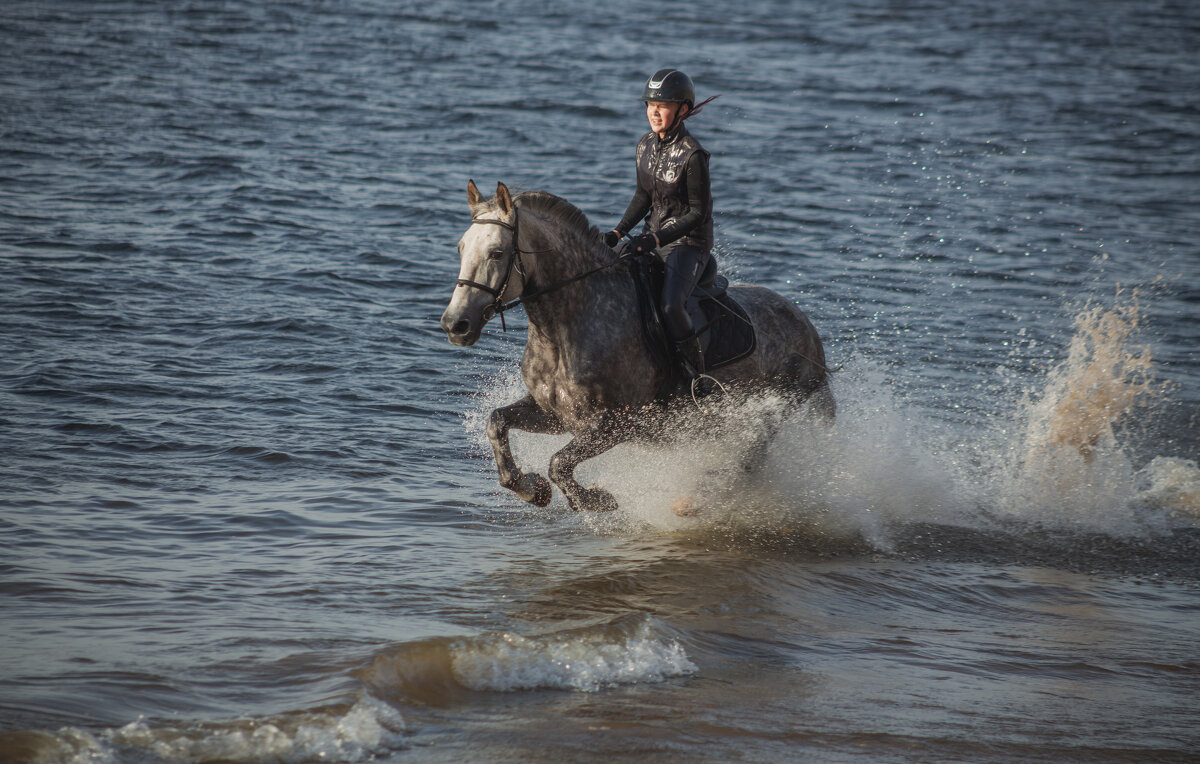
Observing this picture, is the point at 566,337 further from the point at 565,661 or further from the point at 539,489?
the point at 565,661

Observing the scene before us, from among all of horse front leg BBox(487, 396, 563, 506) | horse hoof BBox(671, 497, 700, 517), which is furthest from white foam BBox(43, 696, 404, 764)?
horse hoof BBox(671, 497, 700, 517)

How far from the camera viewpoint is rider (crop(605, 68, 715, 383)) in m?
8.43

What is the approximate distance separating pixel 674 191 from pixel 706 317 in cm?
104

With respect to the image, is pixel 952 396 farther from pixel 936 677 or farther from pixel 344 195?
pixel 344 195

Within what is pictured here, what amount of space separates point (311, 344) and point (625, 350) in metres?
6.62

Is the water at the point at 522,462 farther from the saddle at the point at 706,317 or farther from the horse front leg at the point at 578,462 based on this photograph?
the saddle at the point at 706,317

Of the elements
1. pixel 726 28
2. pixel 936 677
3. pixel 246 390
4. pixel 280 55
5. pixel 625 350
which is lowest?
pixel 936 677

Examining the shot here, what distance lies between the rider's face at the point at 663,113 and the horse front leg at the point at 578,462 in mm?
2329

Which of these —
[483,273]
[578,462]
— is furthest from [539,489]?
[483,273]

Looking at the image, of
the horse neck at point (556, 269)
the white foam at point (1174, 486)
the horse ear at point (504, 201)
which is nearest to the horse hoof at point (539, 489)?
the horse neck at point (556, 269)

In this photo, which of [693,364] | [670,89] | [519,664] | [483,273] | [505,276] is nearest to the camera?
[519,664]

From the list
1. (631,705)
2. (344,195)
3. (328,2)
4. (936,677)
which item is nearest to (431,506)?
→ (631,705)

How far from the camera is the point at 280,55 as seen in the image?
31656 millimetres

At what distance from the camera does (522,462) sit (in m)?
10.5
